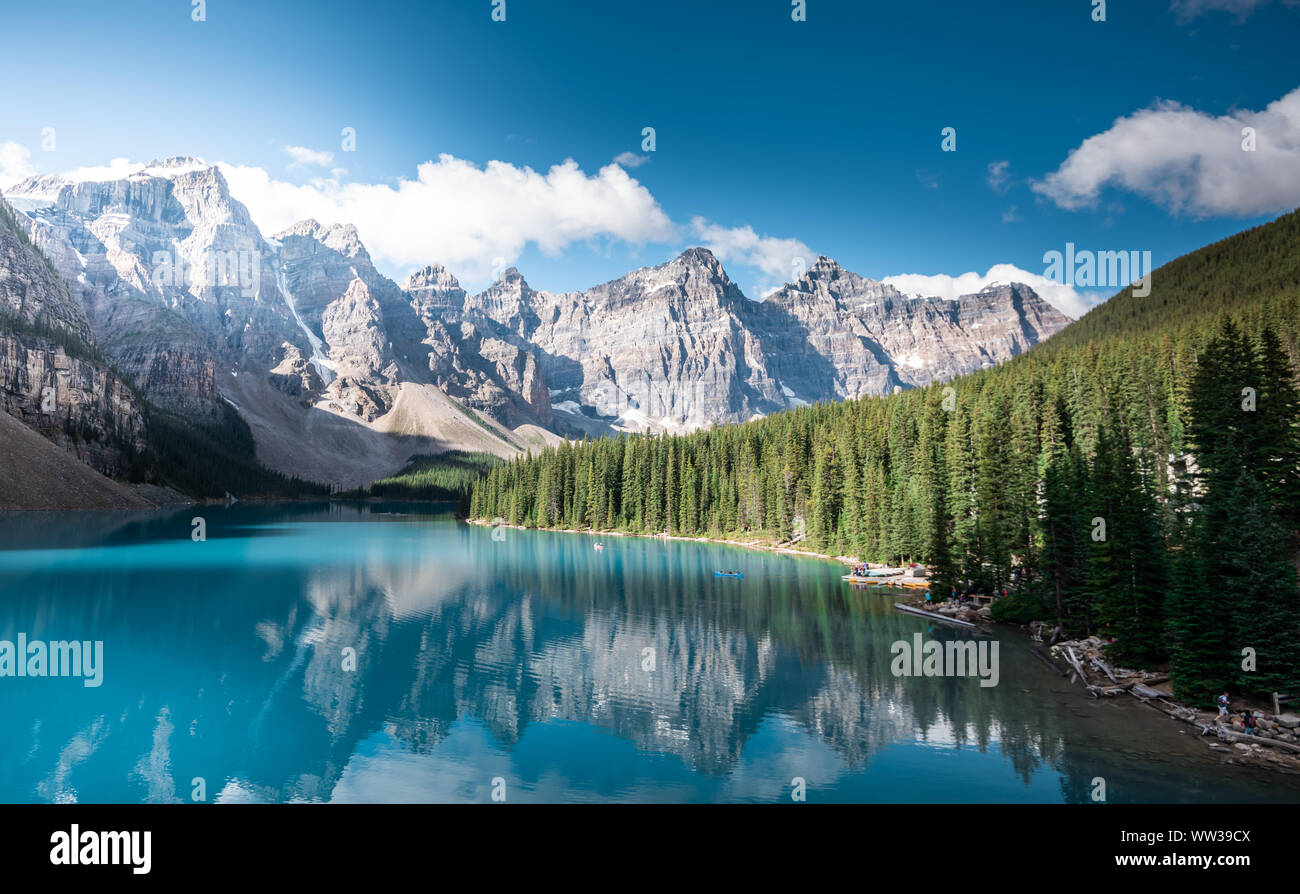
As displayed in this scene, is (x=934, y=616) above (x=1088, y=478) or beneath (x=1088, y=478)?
beneath

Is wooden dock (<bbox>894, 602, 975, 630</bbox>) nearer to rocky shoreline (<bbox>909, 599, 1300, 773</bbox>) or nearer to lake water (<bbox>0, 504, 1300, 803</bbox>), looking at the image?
lake water (<bbox>0, 504, 1300, 803</bbox>)

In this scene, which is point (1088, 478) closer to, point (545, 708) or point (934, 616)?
point (934, 616)

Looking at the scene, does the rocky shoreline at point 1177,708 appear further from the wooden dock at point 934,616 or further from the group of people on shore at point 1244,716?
the wooden dock at point 934,616

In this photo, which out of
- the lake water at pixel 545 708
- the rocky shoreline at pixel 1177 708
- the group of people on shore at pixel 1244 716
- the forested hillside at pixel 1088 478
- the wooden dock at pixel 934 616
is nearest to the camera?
the lake water at pixel 545 708

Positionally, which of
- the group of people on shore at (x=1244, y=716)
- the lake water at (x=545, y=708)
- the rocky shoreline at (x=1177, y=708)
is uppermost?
the group of people on shore at (x=1244, y=716)

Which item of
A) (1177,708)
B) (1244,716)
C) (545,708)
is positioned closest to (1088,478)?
(1177,708)

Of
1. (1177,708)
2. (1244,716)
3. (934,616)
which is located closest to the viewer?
(1244,716)

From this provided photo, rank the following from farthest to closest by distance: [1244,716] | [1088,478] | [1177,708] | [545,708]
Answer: [1088,478]
[545,708]
[1177,708]
[1244,716]

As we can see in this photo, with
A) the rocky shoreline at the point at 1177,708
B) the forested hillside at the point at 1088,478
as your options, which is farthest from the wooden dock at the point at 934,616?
the rocky shoreline at the point at 1177,708
